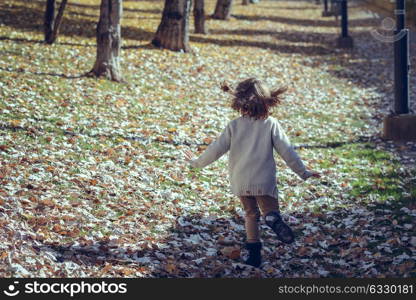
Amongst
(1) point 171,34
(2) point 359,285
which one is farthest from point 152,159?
(1) point 171,34

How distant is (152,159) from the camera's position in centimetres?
1063

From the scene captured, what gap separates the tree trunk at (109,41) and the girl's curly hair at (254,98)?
28.5ft

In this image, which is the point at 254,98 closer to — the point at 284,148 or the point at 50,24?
the point at 284,148

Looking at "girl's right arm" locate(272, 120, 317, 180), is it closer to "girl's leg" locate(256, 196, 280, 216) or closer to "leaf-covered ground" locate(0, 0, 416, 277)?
"girl's leg" locate(256, 196, 280, 216)

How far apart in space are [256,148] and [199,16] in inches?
722

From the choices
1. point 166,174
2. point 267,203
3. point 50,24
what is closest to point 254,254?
point 267,203

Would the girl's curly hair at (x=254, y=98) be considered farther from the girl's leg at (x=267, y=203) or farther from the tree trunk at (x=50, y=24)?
the tree trunk at (x=50, y=24)

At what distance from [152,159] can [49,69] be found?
19.1 ft

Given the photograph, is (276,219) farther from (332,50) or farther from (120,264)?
(332,50)

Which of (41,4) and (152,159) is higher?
(41,4)

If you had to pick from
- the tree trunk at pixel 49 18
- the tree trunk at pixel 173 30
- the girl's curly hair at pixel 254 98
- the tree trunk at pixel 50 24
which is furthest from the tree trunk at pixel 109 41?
the girl's curly hair at pixel 254 98

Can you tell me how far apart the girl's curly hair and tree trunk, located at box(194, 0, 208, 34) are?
716 inches

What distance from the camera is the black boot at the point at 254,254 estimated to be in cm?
705
